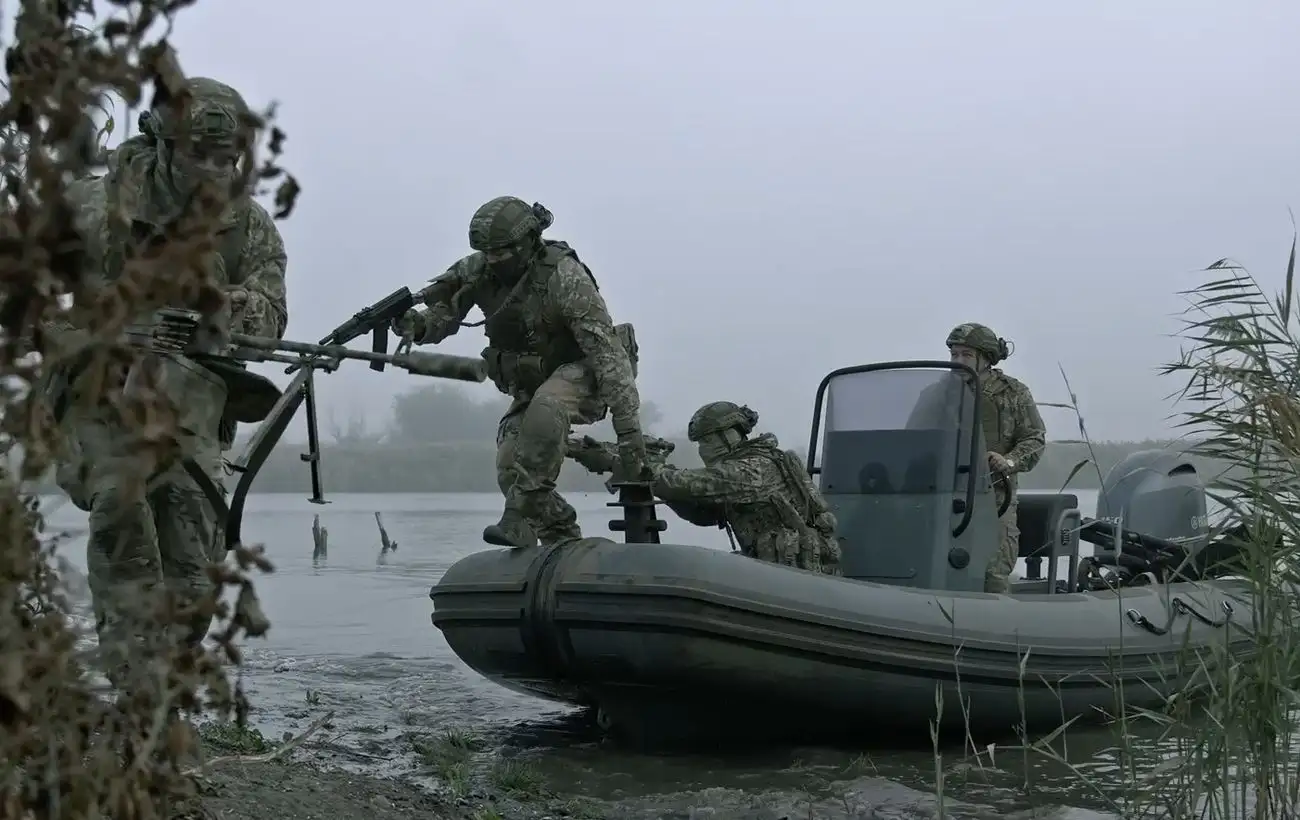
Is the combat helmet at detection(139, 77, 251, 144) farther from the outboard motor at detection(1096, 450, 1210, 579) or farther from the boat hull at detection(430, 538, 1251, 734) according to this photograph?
the outboard motor at detection(1096, 450, 1210, 579)

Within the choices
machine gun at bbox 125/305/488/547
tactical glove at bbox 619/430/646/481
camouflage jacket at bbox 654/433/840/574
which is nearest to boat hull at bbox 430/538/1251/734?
tactical glove at bbox 619/430/646/481

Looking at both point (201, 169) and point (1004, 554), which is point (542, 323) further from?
point (201, 169)

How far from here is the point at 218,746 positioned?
16.2ft

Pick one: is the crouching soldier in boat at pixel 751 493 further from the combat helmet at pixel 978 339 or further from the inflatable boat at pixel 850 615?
the combat helmet at pixel 978 339

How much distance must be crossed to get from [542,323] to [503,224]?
0.46m

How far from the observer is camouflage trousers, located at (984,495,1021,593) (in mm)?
7473

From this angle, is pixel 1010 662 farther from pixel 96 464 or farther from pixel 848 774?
pixel 96 464

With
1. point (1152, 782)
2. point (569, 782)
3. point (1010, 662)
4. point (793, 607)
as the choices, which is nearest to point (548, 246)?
point (793, 607)

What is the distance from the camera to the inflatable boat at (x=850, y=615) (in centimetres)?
593

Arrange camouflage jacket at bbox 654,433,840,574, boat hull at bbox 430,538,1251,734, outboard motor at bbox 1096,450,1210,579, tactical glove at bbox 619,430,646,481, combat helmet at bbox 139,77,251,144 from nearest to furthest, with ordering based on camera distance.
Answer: combat helmet at bbox 139,77,251,144, boat hull at bbox 430,538,1251,734, tactical glove at bbox 619,430,646,481, camouflage jacket at bbox 654,433,840,574, outboard motor at bbox 1096,450,1210,579

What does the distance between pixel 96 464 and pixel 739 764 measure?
477cm

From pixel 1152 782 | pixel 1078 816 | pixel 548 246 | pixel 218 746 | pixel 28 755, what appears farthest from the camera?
pixel 548 246

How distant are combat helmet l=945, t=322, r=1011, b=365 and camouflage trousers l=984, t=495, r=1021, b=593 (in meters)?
0.83

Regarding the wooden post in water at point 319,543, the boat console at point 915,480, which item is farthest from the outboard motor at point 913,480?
the wooden post in water at point 319,543
